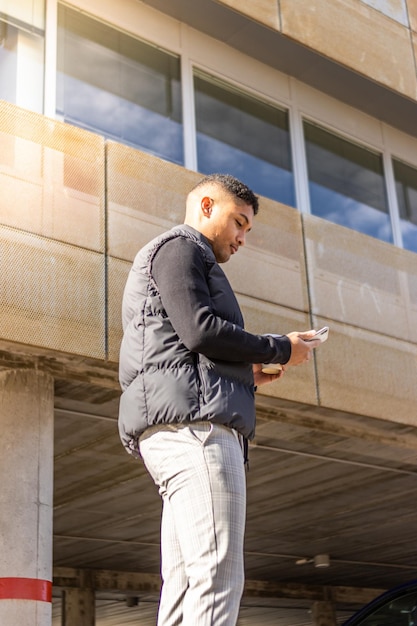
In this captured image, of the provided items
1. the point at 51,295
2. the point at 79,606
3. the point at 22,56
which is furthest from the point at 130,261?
the point at 79,606

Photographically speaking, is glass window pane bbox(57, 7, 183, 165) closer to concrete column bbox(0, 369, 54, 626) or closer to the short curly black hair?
concrete column bbox(0, 369, 54, 626)

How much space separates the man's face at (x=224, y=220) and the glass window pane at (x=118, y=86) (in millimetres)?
4786

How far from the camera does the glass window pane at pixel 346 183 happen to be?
402 inches

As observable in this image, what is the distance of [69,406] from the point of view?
28.8 ft

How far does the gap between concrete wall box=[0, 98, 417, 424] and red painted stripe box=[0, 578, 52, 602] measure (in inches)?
64.1

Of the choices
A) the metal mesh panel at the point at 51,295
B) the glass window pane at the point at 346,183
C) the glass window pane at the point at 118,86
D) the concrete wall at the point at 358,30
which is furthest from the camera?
the glass window pane at the point at 346,183

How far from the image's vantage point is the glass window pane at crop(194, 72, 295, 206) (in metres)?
9.41

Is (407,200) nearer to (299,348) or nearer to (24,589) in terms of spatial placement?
(24,589)

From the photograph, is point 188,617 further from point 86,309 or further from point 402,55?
point 402,55

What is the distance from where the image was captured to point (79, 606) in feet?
52.4

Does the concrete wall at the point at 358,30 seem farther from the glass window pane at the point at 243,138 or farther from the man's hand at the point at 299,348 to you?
the man's hand at the point at 299,348

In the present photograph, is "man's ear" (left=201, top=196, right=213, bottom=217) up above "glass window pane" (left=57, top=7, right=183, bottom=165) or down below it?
below

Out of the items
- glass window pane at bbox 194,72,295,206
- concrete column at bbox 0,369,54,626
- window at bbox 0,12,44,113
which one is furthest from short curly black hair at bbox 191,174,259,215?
glass window pane at bbox 194,72,295,206

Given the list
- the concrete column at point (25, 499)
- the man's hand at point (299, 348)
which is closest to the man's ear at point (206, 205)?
the man's hand at point (299, 348)
